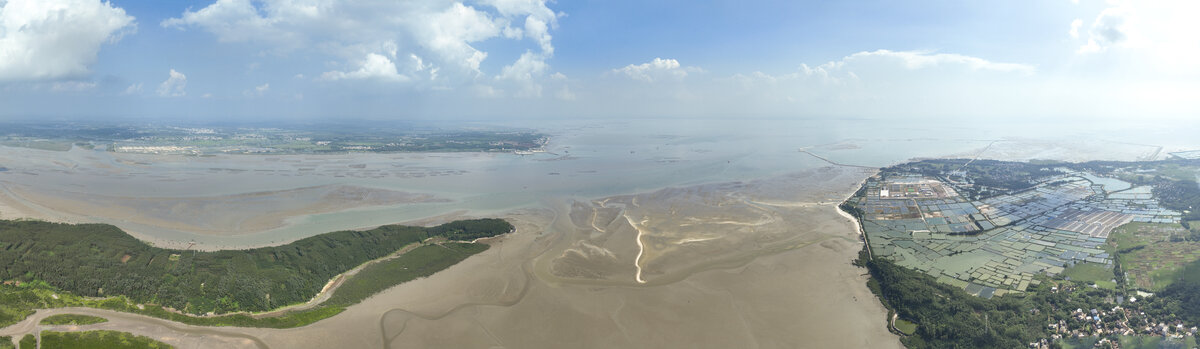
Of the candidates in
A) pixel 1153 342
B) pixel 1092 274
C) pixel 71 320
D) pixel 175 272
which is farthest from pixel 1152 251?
Result: pixel 71 320

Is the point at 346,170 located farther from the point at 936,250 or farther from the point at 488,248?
the point at 936,250

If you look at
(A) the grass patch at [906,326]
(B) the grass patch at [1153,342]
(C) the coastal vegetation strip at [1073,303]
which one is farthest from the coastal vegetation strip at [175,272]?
(B) the grass patch at [1153,342]

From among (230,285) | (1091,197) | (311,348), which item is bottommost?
(311,348)

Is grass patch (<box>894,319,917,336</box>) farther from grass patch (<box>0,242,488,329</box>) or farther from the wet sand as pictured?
grass patch (<box>0,242,488,329</box>)

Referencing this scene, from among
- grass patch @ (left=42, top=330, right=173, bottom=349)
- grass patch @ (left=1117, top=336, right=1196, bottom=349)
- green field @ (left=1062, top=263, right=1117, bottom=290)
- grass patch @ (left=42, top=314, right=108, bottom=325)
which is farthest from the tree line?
green field @ (left=1062, top=263, right=1117, bottom=290)

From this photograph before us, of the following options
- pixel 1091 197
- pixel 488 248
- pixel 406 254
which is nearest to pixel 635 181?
pixel 488 248

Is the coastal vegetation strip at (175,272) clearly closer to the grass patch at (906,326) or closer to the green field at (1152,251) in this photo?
the grass patch at (906,326)

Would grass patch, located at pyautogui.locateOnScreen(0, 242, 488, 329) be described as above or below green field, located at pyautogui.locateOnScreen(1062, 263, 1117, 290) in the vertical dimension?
below

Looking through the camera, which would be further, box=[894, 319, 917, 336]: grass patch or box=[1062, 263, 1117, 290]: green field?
box=[1062, 263, 1117, 290]: green field

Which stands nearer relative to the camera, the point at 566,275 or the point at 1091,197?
the point at 566,275
